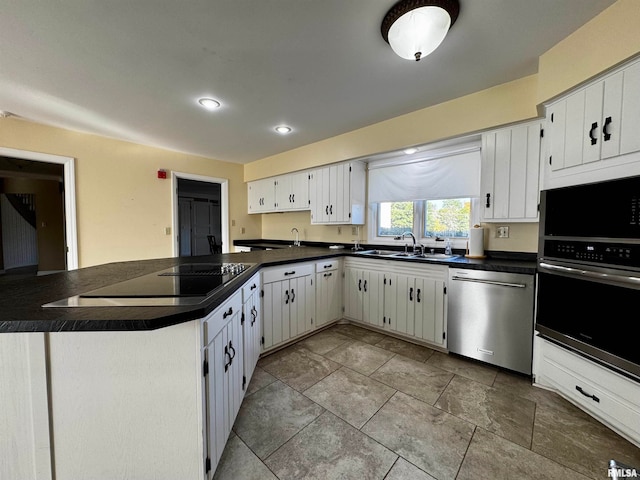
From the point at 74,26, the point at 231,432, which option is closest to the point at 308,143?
the point at 74,26

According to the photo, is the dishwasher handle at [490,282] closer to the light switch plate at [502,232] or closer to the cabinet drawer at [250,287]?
the light switch plate at [502,232]

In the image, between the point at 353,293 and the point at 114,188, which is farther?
the point at 114,188

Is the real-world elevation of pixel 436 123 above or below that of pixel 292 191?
above

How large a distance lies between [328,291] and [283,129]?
2.08 meters

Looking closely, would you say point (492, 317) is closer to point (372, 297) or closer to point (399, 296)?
point (399, 296)

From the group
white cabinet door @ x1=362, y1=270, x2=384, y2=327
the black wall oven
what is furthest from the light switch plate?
white cabinet door @ x1=362, y1=270, x2=384, y2=327

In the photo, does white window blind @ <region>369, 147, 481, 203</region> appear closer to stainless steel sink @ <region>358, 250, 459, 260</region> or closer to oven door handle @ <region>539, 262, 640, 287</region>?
stainless steel sink @ <region>358, 250, 459, 260</region>

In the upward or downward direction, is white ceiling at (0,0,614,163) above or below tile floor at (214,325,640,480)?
above

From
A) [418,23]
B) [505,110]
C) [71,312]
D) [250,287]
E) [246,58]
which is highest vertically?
[246,58]

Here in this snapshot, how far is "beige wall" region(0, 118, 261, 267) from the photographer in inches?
117

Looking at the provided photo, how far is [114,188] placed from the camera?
344cm

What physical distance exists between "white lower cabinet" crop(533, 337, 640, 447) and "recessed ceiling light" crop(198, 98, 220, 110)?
344cm

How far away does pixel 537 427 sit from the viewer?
1.52 meters

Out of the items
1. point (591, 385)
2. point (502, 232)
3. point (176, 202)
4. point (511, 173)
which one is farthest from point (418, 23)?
point (176, 202)
